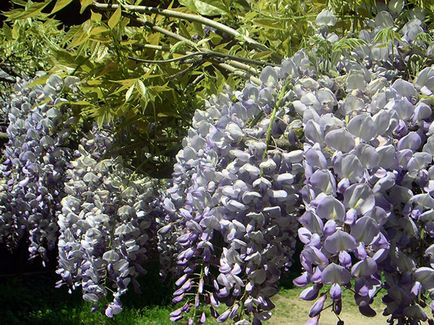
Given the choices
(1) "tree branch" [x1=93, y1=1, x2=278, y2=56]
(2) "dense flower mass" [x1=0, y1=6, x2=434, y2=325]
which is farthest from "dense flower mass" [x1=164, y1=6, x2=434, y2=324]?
(1) "tree branch" [x1=93, y1=1, x2=278, y2=56]

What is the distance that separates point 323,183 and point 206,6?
58 cm

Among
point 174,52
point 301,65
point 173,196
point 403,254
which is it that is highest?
point 174,52

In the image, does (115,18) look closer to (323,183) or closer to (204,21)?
(204,21)

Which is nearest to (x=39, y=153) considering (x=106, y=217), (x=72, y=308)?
(x=106, y=217)

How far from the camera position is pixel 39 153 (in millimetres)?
1769

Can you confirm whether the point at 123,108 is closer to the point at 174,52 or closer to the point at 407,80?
the point at 174,52

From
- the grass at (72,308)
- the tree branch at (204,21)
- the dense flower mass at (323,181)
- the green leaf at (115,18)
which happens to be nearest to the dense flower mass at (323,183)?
the dense flower mass at (323,181)

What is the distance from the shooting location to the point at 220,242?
0.96 m

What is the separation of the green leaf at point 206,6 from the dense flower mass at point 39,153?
0.45 meters

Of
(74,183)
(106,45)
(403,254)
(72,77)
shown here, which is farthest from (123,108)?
(403,254)

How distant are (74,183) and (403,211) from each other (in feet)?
3.47

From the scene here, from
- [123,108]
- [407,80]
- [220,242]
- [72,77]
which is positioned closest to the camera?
[407,80]

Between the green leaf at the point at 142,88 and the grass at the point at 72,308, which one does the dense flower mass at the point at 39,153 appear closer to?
the green leaf at the point at 142,88

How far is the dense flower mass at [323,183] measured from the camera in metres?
0.64
